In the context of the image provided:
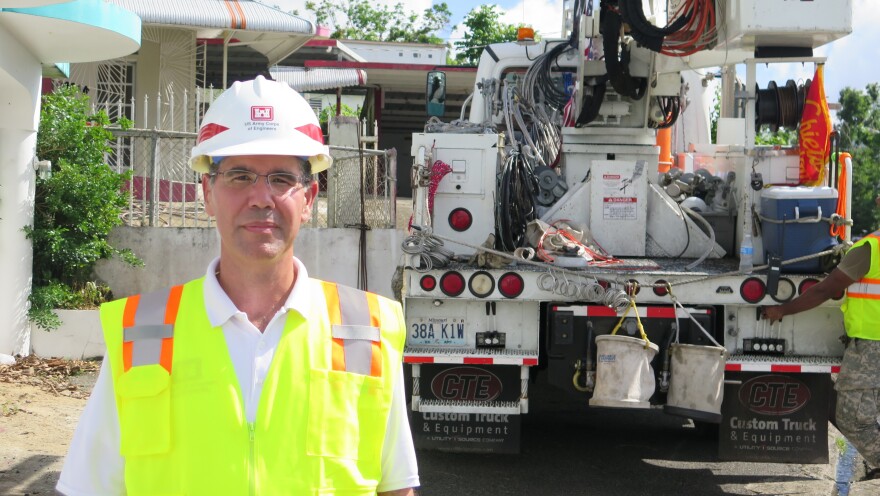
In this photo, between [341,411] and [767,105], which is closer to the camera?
[341,411]

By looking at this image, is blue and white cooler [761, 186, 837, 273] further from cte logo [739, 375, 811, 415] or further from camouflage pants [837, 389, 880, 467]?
camouflage pants [837, 389, 880, 467]

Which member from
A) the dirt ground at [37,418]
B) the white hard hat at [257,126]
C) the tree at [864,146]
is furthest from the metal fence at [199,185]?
the tree at [864,146]

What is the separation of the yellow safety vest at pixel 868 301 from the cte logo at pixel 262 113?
182 inches

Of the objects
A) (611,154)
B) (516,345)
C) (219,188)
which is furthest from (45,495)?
(611,154)

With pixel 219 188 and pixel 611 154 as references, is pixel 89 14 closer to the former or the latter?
pixel 611 154

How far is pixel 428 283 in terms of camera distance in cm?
672

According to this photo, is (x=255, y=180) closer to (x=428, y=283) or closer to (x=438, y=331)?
(x=428, y=283)

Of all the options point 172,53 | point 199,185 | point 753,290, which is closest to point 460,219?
point 753,290

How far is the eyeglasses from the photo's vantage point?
2504 millimetres

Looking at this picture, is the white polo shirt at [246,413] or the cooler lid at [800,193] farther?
the cooler lid at [800,193]

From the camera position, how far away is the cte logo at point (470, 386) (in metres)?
6.77

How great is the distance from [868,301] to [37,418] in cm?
547

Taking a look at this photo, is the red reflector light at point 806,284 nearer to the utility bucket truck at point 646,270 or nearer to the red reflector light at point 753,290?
the utility bucket truck at point 646,270

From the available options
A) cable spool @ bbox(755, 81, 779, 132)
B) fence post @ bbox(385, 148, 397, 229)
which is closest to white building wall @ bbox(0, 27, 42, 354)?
fence post @ bbox(385, 148, 397, 229)
